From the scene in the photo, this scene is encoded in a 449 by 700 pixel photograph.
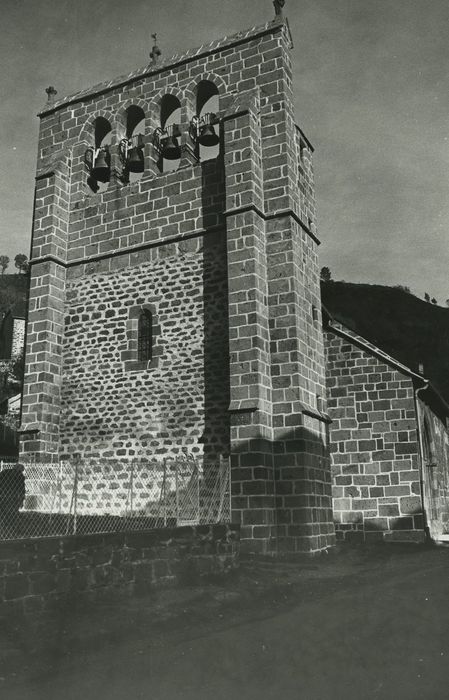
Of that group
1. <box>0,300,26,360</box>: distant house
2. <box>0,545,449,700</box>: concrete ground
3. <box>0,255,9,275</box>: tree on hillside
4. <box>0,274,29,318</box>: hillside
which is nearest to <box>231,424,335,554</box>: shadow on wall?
<box>0,545,449,700</box>: concrete ground

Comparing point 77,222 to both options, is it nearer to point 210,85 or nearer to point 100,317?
point 100,317

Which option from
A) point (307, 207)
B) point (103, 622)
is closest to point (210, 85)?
point (307, 207)

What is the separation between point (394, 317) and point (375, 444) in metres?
34.6

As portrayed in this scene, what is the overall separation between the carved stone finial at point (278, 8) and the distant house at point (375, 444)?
22.3 ft

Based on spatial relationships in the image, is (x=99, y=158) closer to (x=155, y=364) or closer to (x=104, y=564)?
(x=155, y=364)

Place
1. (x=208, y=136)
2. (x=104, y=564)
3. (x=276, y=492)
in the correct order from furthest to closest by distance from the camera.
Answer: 1. (x=208, y=136)
2. (x=276, y=492)
3. (x=104, y=564)

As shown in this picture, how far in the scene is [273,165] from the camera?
43.2 ft

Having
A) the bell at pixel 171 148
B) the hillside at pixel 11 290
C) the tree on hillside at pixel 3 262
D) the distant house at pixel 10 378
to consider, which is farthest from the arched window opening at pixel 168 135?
the tree on hillside at pixel 3 262

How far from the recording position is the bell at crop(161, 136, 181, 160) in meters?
14.4

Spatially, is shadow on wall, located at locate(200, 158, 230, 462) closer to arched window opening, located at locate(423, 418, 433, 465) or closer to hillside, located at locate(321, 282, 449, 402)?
arched window opening, located at locate(423, 418, 433, 465)

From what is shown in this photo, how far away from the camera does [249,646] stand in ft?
18.3

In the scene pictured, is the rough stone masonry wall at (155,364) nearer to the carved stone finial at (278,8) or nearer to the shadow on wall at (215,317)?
the shadow on wall at (215,317)

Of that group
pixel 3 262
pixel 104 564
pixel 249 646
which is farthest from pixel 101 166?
pixel 3 262

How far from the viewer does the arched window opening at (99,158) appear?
15.1 m
